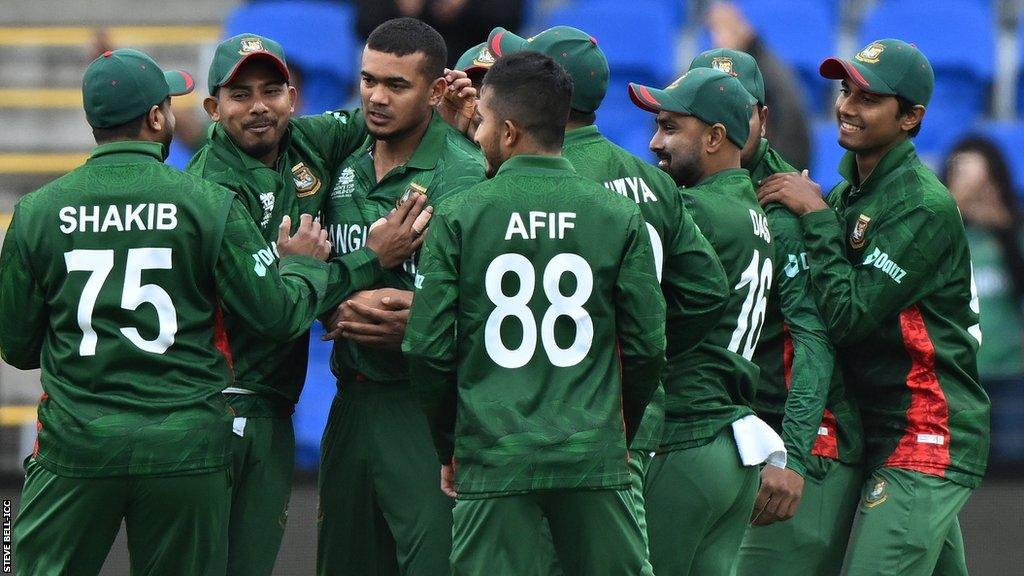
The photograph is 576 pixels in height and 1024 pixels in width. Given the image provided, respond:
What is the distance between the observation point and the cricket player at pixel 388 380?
4781 mm

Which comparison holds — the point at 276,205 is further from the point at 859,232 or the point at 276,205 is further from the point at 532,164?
the point at 859,232

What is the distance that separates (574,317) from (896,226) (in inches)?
57.2

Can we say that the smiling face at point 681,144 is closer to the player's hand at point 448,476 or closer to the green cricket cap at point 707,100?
the green cricket cap at point 707,100

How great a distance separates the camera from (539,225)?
388 centimetres

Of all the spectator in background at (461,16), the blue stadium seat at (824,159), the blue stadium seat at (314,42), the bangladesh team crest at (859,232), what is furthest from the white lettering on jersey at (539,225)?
the blue stadium seat at (314,42)

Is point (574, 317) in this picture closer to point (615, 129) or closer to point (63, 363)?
point (63, 363)

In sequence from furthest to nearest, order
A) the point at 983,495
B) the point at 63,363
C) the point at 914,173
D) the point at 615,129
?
1. the point at 615,129
2. the point at 983,495
3. the point at 914,173
4. the point at 63,363

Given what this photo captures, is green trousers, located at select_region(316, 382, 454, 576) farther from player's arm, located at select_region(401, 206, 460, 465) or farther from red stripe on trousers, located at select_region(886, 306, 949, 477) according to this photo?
red stripe on trousers, located at select_region(886, 306, 949, 477)

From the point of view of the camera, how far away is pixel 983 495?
29.0ft

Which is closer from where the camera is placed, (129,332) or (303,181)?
(129,332)

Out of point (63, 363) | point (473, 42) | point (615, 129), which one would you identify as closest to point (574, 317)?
point (63, 363)

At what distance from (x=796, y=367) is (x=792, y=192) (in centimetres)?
58

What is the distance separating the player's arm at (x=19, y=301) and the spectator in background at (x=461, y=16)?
16.7 feet

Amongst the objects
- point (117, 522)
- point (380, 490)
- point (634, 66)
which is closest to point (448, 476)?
point (380, 490)
